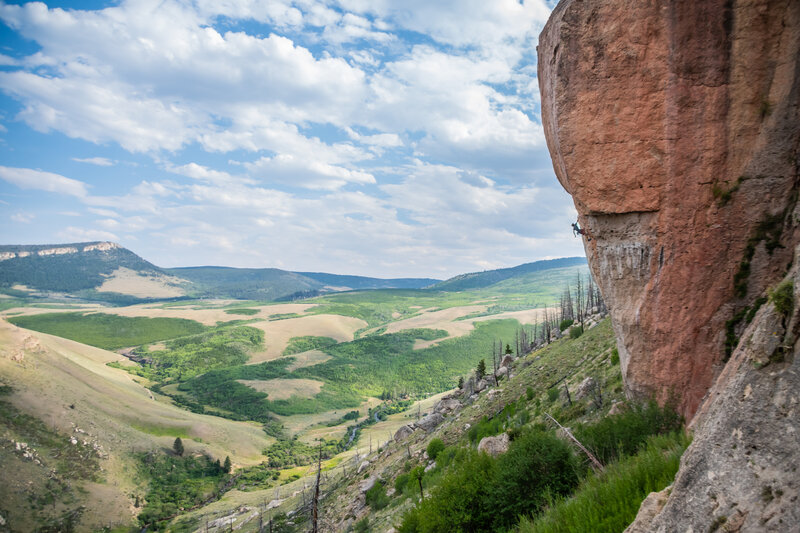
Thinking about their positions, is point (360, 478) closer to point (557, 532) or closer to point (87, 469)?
point (557, 532)

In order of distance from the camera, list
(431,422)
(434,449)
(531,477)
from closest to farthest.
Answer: (531,477) → (434,449) → (431,422)

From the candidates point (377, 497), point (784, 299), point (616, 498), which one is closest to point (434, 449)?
point (377, 497)

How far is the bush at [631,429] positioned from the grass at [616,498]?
10.1 feet

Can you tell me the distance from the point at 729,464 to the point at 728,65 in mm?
10557

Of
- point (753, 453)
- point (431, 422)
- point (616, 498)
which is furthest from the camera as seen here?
point (431, 422)

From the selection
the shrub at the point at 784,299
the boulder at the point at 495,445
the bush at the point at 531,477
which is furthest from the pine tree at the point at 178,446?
the shrub at the point at 784,299

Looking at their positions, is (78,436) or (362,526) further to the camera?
(78,436)

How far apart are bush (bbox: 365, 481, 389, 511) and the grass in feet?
88.1

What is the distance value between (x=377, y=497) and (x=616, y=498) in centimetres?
3075

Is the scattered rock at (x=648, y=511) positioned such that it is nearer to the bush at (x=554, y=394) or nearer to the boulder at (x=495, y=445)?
the boulder at (x=495, y=445)

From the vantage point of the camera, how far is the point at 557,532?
841 centimetres

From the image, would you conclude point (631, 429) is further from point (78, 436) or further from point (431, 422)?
point (78, 436)

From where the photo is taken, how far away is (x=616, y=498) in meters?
8.10

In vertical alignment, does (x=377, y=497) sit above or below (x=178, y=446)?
above
